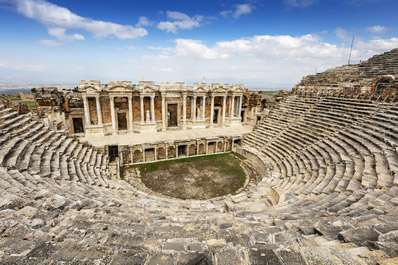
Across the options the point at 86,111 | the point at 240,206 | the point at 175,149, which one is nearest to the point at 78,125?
the point at 86,111

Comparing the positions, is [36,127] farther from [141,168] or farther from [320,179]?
[320,179]

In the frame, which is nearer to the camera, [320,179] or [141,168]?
[320,179]

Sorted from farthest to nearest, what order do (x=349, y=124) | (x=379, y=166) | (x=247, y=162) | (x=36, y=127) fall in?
(x=247, y=162)
(x=349, y=124)
(x=36, y=127)
(x=379, y=166)

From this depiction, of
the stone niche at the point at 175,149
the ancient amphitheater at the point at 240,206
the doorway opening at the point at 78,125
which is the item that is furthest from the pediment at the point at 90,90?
the stone niche at the point at 175,149

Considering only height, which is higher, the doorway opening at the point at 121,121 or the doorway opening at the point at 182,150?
the doorway opening at the point at 121,121

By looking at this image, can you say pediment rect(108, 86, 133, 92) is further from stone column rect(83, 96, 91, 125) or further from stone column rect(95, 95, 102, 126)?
stone column rect(83, 96, 91, 125)

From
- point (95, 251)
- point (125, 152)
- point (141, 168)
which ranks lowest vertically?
point (141, 168)

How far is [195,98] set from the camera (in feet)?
71.6

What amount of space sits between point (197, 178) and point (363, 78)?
65.6 feet

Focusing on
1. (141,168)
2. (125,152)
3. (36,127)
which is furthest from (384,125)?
(36,127)

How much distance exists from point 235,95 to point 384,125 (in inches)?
580

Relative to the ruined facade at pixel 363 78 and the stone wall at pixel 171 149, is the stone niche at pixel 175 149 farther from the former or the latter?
the ruined facade at pixel 363 78

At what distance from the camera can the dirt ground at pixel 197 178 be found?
12328mm

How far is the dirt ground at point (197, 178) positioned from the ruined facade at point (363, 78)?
480 inches
